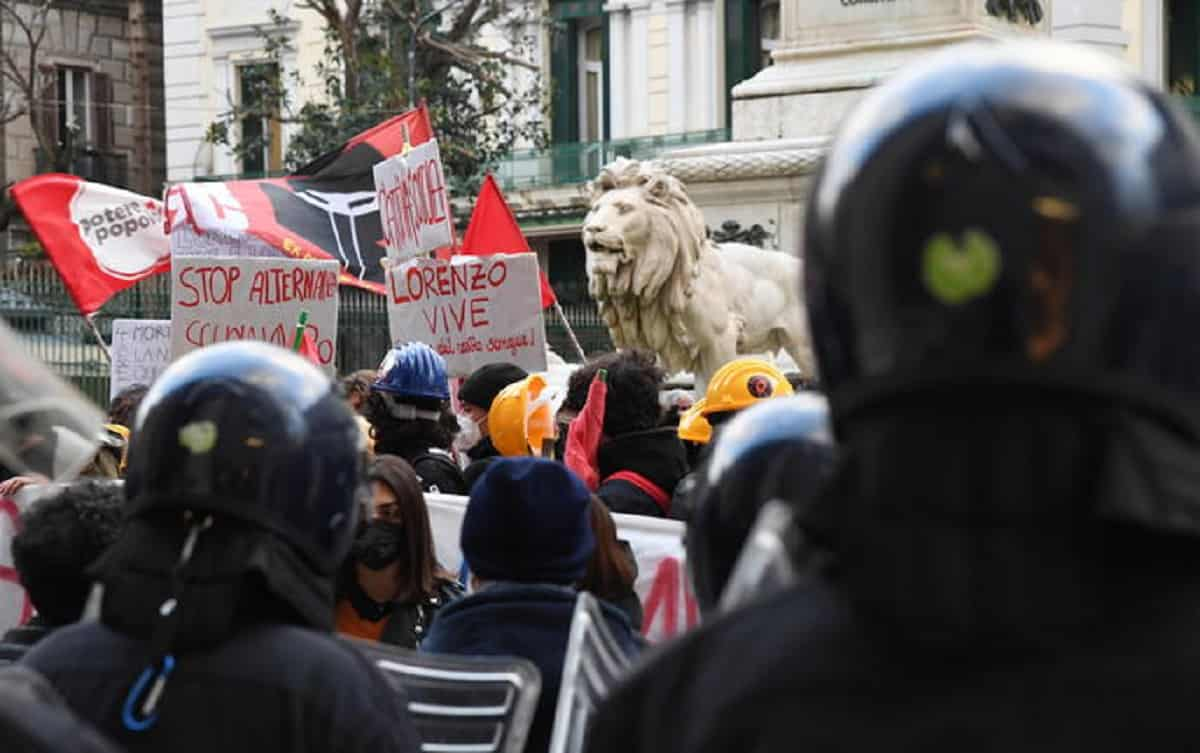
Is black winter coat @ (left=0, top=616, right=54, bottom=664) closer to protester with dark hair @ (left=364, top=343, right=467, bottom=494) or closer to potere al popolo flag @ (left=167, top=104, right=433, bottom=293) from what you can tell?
protester with dark hair @ (left=364, top=343, right=467, bottom=494)

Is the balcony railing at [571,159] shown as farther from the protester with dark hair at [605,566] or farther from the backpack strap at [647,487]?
the protester with dark hair at [605,566]

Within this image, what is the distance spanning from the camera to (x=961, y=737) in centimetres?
172

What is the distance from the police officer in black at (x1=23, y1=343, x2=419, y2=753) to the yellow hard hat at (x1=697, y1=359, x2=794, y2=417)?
3.48m

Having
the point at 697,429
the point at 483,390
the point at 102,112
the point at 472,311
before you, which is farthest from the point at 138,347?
A: the point at 102,112

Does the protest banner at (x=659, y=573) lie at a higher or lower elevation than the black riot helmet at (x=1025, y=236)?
lower

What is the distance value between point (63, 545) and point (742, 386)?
315cm

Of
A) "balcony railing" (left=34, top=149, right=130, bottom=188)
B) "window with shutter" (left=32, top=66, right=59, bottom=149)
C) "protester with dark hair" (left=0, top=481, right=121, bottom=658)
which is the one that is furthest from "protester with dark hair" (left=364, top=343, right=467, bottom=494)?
"balcony railing" (left=34, top=149, right=130, bottom=188)

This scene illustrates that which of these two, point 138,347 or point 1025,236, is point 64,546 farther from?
point 138,347

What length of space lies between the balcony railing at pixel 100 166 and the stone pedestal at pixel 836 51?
105ft

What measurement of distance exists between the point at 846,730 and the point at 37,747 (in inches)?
29.1

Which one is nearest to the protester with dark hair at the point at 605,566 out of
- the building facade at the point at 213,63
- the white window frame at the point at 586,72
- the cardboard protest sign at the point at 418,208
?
the cardboard protest sign at the point at 418,208

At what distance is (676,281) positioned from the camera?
404 inches

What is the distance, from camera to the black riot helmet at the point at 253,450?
2957 mm

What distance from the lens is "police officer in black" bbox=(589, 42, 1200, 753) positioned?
172cm
